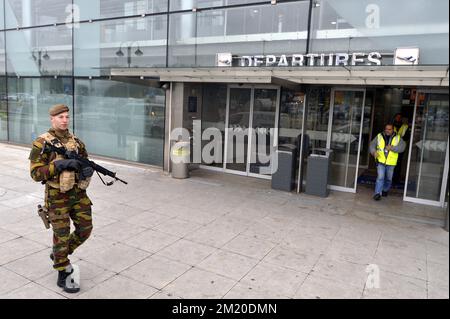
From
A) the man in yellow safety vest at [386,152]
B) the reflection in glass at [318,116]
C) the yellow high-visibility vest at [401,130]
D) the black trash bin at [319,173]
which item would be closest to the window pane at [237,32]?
the reflection in glass at [318,116]

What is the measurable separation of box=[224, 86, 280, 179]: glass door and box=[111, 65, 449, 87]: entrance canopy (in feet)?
5.67

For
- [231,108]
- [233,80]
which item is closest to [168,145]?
[231,108]

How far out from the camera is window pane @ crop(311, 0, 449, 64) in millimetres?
6574

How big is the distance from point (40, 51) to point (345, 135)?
397 inches

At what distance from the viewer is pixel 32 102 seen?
13.1 meters

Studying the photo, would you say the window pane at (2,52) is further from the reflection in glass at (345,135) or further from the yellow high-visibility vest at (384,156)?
the yellow high-visibility vest at (384,156)

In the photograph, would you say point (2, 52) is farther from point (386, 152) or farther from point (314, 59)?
point (386, 152)

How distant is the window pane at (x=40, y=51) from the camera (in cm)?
1170

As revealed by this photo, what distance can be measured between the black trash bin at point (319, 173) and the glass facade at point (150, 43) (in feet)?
2.92

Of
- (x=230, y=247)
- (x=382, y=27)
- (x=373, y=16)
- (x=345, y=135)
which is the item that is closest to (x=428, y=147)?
(x=345, y=135)

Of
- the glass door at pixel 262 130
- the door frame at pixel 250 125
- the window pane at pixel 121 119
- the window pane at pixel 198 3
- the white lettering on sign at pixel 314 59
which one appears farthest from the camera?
the window pane at pixel 121 119

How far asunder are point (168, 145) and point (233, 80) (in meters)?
2.85
